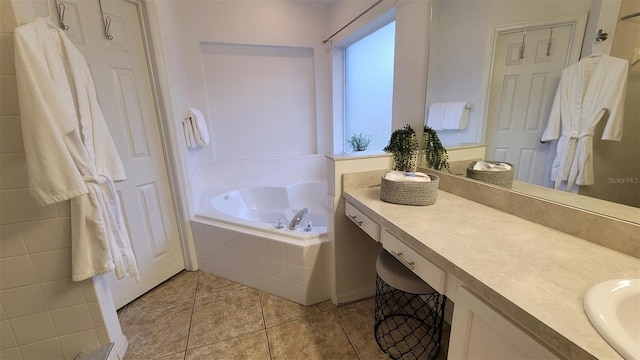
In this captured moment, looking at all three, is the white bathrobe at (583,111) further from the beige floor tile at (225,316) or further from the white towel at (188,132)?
the white towel at (188,132)

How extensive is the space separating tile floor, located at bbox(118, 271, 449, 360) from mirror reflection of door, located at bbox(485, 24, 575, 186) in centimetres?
107

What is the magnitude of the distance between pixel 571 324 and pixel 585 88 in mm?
811

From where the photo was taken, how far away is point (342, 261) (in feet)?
5.42

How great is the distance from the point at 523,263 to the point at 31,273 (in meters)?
1.89

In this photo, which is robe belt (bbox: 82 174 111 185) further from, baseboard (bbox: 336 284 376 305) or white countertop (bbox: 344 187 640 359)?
baseboard (bbox: 336 284 376 305)

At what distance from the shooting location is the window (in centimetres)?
231

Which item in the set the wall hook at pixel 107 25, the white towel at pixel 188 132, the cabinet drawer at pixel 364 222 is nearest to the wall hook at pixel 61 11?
the wall hook at pixel 107 25

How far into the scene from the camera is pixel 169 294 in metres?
1.87

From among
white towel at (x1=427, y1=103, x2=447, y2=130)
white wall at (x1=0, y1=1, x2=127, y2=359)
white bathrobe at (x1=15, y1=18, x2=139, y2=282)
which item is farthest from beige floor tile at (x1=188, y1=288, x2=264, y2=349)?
white towel at (x1=427, y1=103, x2=447, y2=130)

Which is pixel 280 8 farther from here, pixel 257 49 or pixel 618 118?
pixel 618 118

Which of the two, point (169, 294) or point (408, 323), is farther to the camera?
point (169, 294)

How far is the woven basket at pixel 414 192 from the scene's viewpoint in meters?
1.20

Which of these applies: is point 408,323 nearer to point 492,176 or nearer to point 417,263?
point 417,263

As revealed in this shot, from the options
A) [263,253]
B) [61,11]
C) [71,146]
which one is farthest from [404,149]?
[61,11]
